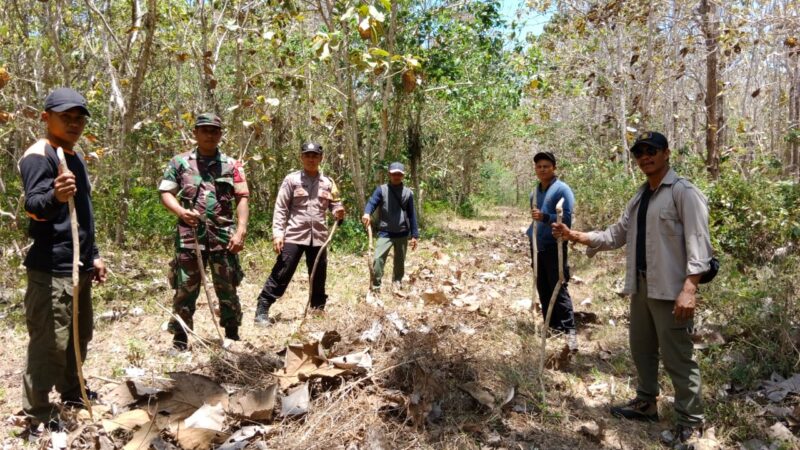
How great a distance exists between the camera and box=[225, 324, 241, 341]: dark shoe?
15.0 feet

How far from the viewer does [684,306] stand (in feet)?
10.1

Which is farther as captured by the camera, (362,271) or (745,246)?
(362,271)

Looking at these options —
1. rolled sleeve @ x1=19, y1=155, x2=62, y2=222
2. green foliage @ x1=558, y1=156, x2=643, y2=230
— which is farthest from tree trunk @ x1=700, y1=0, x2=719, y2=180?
rolled sleeve @ x1=19, y1=155, x2=62, y2=222

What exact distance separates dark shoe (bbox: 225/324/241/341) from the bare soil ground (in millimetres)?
101

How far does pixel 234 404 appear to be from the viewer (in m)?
3.20

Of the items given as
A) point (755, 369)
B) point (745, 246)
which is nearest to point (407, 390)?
point (755, 369)

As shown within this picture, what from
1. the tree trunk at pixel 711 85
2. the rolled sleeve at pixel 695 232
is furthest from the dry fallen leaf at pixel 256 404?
the tree trunk at pixel 711 85

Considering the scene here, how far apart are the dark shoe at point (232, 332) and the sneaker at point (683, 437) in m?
3.26

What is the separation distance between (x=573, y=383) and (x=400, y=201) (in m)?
3.12

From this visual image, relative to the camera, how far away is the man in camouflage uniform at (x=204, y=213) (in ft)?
13.7

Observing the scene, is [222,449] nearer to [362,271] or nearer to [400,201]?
[400,201]

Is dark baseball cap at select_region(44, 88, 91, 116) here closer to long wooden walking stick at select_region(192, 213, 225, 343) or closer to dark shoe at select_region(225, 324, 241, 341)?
long wooden walking stick at select_region(192, 213, 225, 343)

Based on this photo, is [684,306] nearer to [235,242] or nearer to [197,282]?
[235,242]

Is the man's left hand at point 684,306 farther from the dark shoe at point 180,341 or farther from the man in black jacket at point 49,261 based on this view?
the dark shoe at point 180,341
